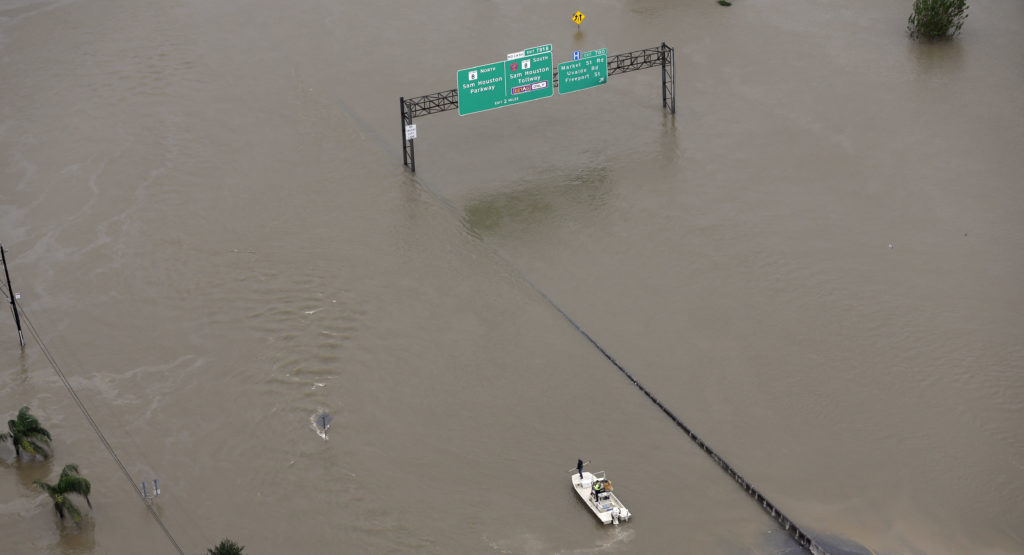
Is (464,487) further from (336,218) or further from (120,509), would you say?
(336,218)

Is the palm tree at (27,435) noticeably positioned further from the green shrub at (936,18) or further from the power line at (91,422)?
the green shrub at (936,18)

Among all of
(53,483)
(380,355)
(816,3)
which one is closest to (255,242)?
(380,355)

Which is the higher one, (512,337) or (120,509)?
(512,337)

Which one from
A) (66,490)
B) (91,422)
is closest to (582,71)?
(91,422)

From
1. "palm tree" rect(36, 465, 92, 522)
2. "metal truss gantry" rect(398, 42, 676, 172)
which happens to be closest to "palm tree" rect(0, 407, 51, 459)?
"palm tree" rect(36, 465, 92, 522)

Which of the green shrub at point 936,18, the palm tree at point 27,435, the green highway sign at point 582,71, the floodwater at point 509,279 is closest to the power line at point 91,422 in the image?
the floodwater at point 509,279

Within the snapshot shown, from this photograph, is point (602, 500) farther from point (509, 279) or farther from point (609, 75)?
point (609, 75)

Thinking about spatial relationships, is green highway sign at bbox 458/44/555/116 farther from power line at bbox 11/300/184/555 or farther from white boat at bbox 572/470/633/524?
white boat at bbox 572/470/633/524
